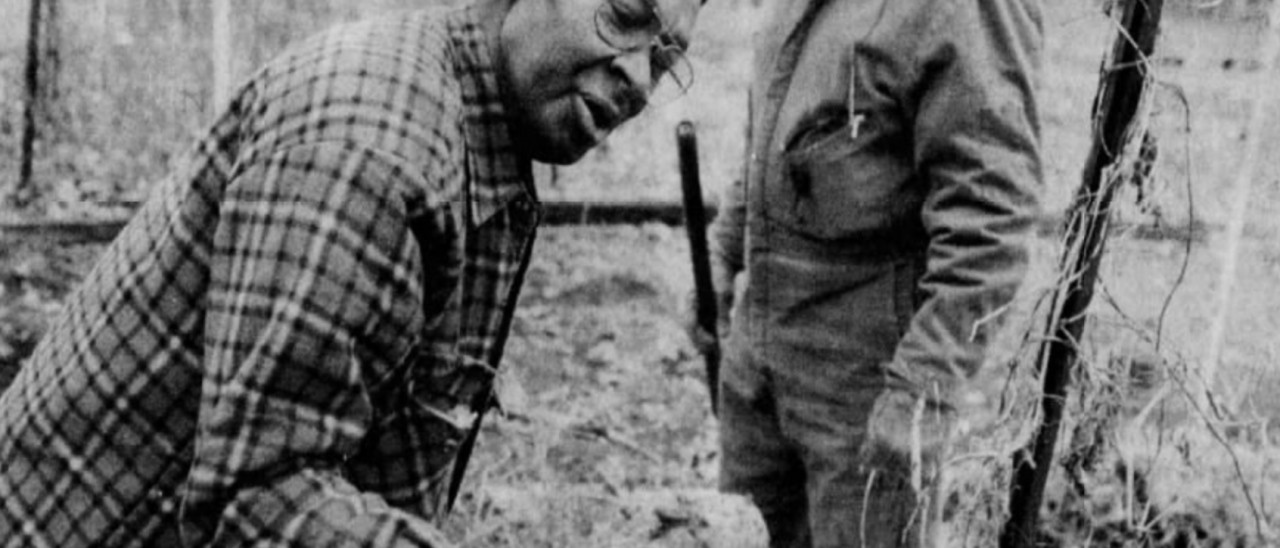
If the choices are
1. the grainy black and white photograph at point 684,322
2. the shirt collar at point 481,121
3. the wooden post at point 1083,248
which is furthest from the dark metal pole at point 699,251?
the shirt collar at point 481,121

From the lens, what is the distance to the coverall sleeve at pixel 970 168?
2.69m

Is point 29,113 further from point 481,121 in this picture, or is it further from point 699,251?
point 481,121

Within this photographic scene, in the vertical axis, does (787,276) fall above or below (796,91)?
below

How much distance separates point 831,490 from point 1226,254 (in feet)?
12.9

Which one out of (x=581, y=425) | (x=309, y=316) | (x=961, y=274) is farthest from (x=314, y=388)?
(x=581, y=425)

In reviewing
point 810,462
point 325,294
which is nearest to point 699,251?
point 810,462

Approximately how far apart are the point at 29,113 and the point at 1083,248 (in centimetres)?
672

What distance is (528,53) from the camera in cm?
178

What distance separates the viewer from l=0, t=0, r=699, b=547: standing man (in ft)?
4.85

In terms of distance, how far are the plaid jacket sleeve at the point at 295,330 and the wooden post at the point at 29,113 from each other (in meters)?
6.39

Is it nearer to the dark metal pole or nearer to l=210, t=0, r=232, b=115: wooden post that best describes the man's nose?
the dark metal pole

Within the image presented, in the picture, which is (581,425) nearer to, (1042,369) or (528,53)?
(1042,369)

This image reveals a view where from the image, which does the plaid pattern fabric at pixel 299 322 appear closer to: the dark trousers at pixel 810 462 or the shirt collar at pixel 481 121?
the shirt collar at pixel 481 121

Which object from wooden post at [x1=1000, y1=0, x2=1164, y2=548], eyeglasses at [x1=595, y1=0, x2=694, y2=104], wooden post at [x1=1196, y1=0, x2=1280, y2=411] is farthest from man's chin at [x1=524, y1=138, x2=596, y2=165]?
wooden post at [x1=1196, y1=0, x2=1280, y2=411]
